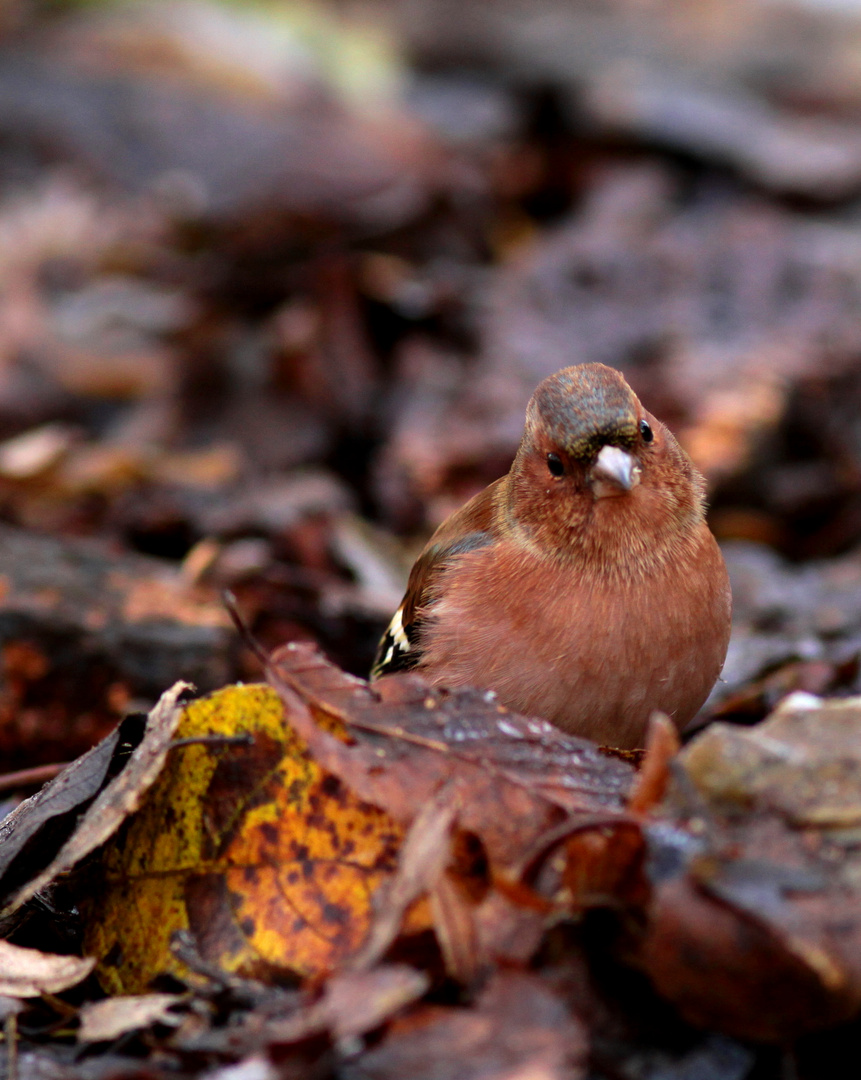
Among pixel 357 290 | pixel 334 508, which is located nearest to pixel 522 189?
pixel 357 290

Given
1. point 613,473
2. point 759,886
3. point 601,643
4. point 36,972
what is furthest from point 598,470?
point 36,972

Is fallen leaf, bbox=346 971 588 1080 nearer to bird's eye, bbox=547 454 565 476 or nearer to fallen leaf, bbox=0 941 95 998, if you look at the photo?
fallen leaf, bbox=0 941 95 998

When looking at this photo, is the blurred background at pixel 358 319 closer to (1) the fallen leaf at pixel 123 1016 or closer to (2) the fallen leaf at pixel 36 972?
(2) the fallen leaf at pixel 36 972

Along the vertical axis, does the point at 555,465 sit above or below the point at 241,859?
above

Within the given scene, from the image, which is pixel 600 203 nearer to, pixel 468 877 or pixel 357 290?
pixel 357 290

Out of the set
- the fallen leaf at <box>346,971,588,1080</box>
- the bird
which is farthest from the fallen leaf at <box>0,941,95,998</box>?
the bird

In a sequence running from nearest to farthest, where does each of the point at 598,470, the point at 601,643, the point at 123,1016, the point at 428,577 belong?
the point at 123,1016 → the point at 601,643 → the point at 598,470 → the point at 428,577

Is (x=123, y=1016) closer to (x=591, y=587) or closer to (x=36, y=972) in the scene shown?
(x=36, y=972)
